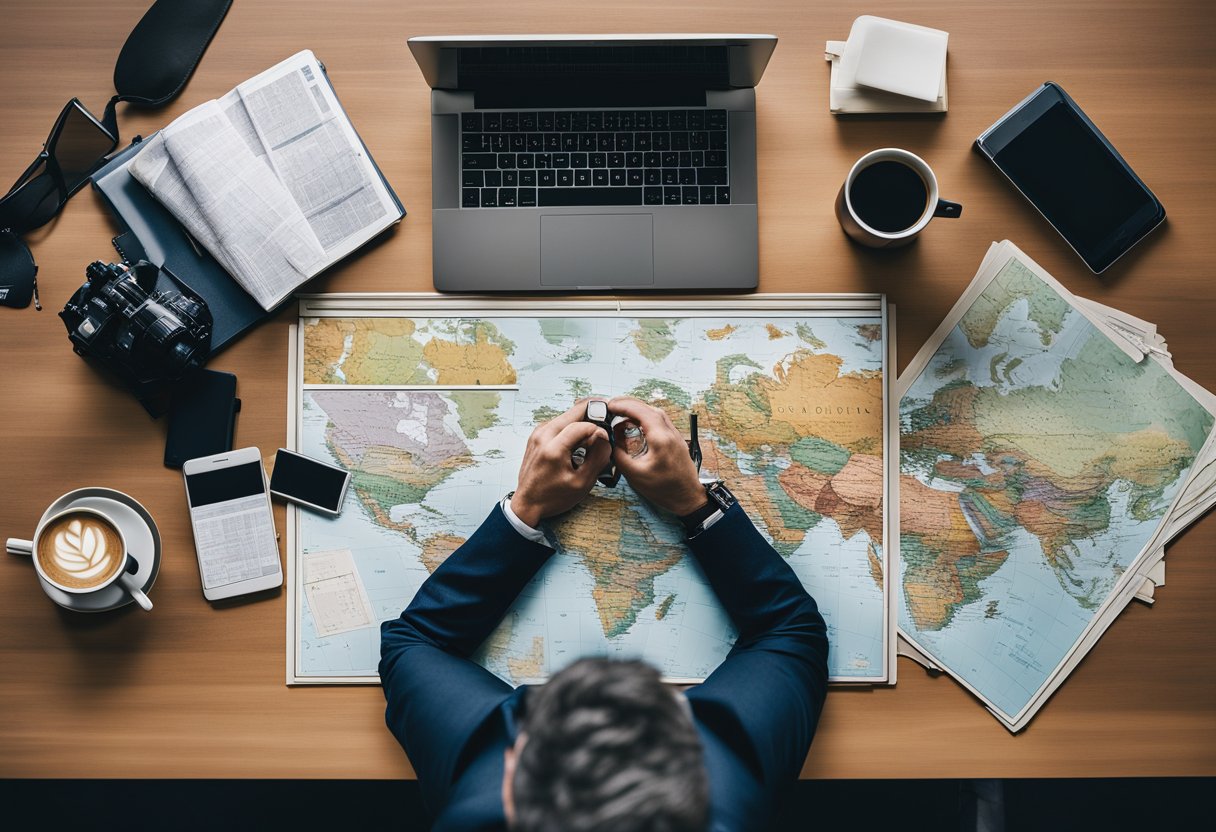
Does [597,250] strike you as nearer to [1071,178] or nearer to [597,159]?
[597,159]

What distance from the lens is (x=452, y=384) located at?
1.07m

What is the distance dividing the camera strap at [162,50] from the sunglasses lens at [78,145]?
24 mm

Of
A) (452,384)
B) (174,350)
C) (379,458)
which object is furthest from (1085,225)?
(174,350)

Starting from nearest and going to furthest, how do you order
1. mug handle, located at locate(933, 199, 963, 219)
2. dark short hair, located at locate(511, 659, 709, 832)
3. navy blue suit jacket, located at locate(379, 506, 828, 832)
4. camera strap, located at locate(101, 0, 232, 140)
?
dark short hair, located at locate(511, 659, 709, 832)
navy blue suit jacket, located at locate(379, 506, 828, 832)
mug handle, located at locate(933, 199, 963, 219)
camera strap, located at locate(101, 0, 232, 140)

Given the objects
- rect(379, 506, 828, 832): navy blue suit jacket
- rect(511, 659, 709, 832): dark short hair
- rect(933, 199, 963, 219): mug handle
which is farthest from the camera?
rect(933, 199, 963, 219): mug handle

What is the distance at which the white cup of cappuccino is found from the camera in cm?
98

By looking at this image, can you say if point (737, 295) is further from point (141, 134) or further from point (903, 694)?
point (141, 134)

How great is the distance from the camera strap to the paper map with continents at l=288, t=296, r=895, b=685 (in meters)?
0.38

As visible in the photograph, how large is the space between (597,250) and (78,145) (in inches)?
29.7

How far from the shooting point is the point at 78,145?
1.06 metres

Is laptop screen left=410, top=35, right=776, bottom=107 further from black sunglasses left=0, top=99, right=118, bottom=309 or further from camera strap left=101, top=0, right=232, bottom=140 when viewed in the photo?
black sunglasses left=0, top=99, right=118, bottom=309

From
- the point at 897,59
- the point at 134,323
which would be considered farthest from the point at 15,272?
the point at 897,59

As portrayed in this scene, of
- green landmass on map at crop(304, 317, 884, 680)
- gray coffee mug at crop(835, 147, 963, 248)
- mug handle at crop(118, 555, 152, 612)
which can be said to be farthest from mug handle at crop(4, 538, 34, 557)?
gray coffee mug at crop(835, 147, 963, 248)

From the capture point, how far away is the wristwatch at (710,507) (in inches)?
40.1
